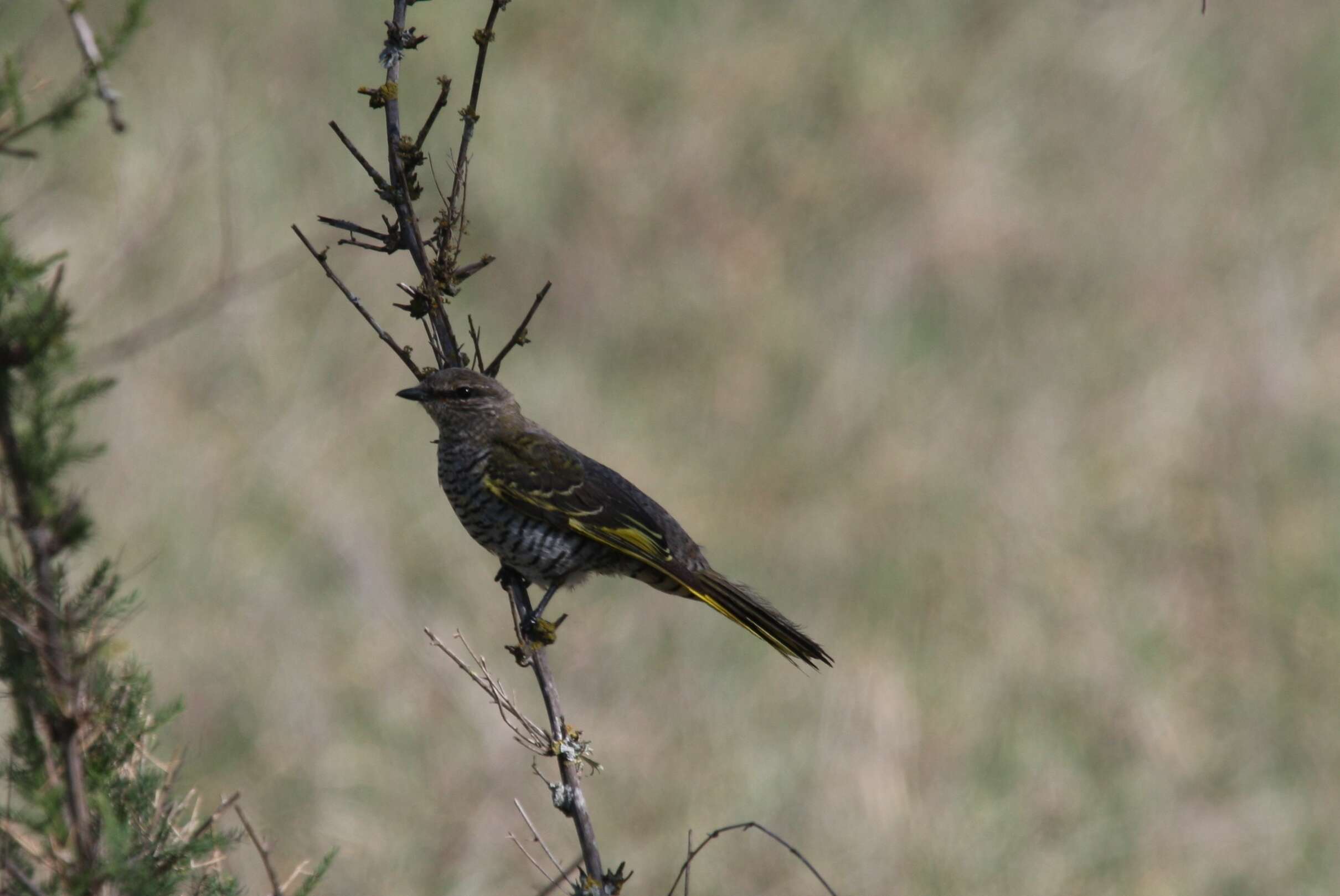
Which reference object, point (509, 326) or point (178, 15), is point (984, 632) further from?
point (178, 15)

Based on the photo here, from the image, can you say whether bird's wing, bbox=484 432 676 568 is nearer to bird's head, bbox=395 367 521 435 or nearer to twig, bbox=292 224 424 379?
bird's head, bbox=395 367 521 435

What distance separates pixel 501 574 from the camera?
16.9 ft

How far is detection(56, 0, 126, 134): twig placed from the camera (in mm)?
3123

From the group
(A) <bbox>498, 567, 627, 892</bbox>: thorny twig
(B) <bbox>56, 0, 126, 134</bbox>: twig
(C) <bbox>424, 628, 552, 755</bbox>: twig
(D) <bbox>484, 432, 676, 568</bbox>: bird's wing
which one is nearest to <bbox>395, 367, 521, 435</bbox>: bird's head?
(D) <bbox>484, 432, 676, 568</bbox>: bird's wing

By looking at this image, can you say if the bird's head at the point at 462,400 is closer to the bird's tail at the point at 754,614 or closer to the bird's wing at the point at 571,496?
the bird's wing at the point at 571,496

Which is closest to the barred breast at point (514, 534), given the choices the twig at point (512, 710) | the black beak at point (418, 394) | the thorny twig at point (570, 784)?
the black beak at point (418, 394)

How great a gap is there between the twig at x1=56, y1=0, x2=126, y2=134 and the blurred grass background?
9.33 ft

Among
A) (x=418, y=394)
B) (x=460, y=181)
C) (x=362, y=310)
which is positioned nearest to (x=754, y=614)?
(x=418, y=394)

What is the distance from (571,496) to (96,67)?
2.66 metres

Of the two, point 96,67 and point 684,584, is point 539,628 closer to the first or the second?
point 684,584

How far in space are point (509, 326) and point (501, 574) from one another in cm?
746

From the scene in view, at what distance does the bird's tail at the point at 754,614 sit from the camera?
4820 mm

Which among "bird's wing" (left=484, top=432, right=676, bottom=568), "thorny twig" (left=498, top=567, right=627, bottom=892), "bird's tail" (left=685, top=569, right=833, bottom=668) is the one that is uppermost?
"bird's wing" (left=484, top=432, right=676, bottom=568)

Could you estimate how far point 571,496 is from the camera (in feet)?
18.0
